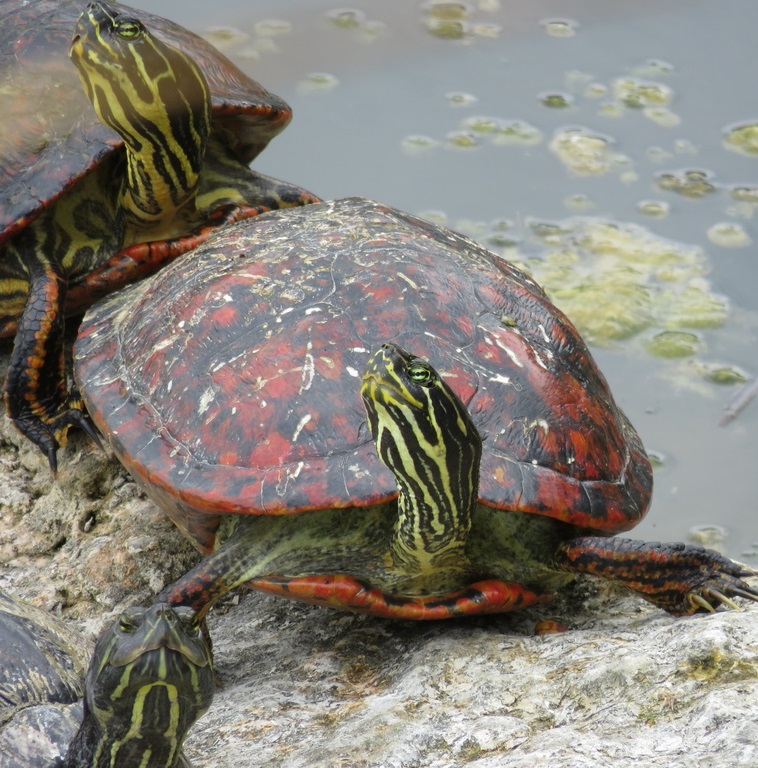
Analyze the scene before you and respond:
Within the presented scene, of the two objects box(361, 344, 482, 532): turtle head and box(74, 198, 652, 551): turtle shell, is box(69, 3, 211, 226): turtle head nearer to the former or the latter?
box(74, 198, 652, 551): turtle shell

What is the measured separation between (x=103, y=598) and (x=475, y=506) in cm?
101

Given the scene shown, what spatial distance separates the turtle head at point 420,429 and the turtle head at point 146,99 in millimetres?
1341

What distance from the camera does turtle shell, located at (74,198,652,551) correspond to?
2238 mm

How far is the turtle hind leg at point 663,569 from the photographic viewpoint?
89.3 inches

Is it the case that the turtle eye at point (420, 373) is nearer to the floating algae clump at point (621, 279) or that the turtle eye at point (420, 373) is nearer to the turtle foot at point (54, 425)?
the turtle foot at point (54, 425)

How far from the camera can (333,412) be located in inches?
89.5

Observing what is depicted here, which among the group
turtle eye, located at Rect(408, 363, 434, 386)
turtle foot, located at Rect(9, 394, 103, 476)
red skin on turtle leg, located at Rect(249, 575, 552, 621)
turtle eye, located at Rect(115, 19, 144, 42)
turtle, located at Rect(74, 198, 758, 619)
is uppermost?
turtle eye, located at Rect(115, 19, 144, 42)

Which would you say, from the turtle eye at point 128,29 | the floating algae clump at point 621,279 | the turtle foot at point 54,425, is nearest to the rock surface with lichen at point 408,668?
the turtle foot at point 54,425

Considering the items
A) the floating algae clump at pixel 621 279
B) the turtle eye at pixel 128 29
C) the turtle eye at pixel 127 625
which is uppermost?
the turtle eye at pixel 128 29

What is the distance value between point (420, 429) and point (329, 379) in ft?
1.44

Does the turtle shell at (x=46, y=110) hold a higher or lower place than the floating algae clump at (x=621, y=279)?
higher

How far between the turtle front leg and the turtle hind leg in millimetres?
1381

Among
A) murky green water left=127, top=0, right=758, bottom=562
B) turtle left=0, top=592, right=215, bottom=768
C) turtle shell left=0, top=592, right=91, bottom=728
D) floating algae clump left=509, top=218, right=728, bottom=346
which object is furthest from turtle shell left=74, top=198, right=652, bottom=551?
floating algae clump left=509, top=218, right=728, bottom=346

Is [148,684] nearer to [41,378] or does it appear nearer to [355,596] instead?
[355,596]
